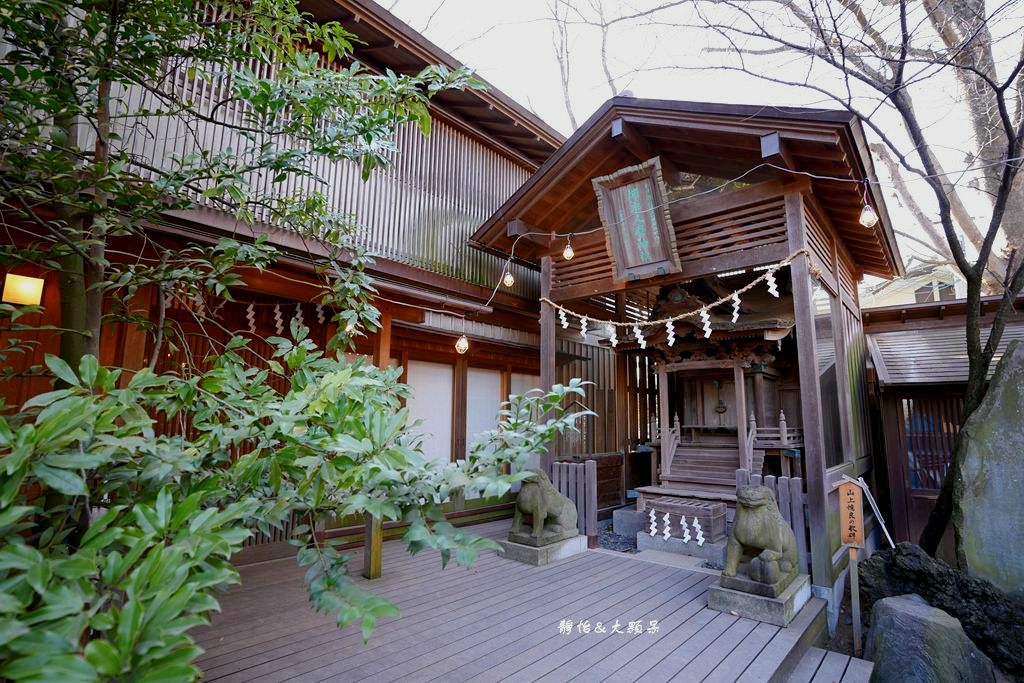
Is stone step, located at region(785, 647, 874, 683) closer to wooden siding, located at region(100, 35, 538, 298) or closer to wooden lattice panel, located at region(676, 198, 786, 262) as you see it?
wooden lattice panel, located at region(676, 198, 786, 262)

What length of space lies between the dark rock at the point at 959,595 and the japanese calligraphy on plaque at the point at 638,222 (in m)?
4.01

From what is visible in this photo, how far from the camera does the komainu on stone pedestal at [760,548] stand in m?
4.22

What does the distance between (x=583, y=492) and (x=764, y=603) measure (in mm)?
2617

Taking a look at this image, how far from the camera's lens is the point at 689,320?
792 cm

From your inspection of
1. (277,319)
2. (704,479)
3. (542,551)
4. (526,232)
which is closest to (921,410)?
(704,479)

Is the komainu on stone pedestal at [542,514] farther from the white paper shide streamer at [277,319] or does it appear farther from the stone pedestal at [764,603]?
the white paper shide streamer at [277,319]

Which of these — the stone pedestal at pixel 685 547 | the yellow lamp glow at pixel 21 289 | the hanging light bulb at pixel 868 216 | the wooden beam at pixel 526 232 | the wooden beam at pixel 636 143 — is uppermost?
the wooden beam at pixel 636 143

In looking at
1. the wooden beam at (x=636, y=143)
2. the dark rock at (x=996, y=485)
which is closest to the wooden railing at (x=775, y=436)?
the dark rock at (x=996, y=485)

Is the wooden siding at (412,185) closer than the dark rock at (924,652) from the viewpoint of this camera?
No

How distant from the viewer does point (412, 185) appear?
715 cm

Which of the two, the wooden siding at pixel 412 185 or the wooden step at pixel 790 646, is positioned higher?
the wooden siding at pixel 412 185

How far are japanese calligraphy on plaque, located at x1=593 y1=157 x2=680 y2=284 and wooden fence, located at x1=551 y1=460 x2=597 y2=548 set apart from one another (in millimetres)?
2661

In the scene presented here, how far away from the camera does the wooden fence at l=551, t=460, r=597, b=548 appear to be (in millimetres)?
6379

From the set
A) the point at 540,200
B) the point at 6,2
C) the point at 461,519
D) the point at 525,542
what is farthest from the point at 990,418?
the point at 6,2
